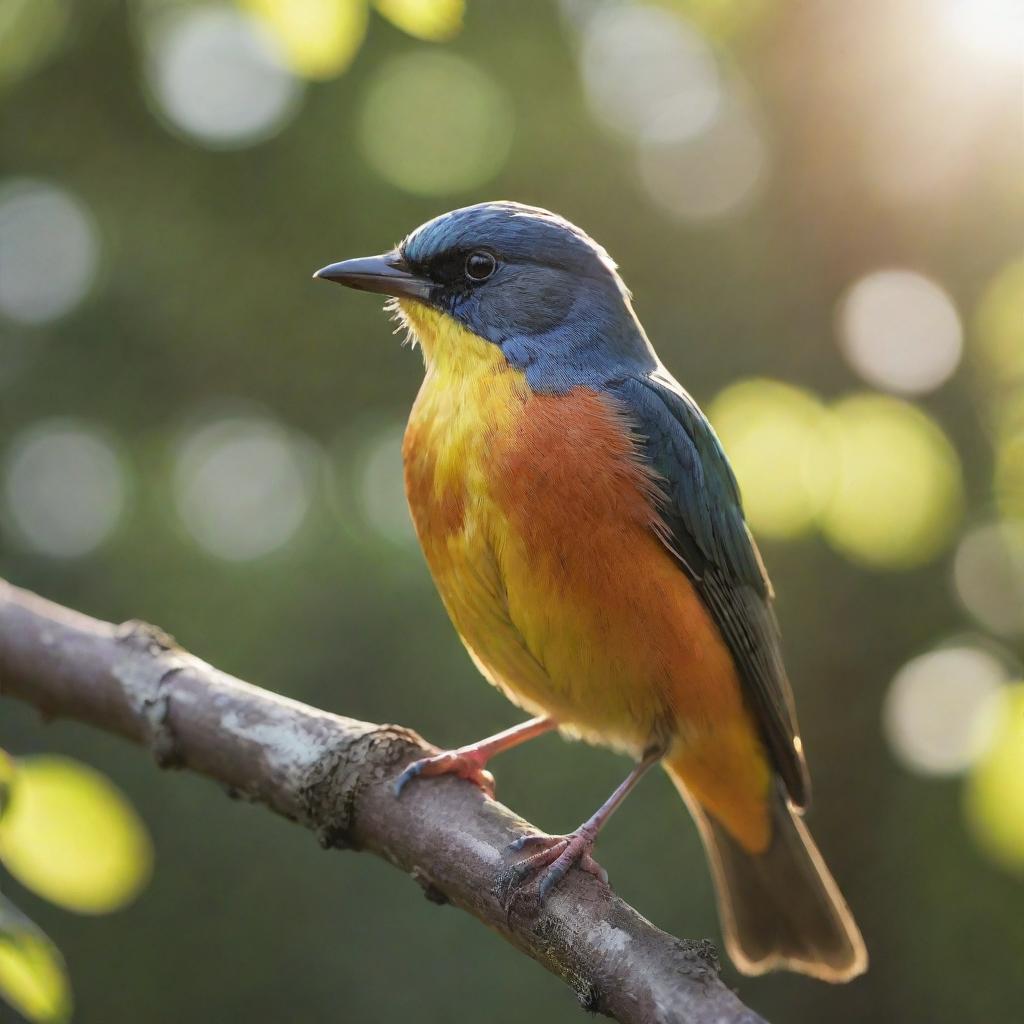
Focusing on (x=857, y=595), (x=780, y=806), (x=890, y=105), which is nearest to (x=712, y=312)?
(x=890, y=105)

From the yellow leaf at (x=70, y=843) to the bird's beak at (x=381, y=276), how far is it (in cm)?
197

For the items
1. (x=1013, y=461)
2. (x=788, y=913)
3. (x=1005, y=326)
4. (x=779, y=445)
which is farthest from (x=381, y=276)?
(x=788, y=913)

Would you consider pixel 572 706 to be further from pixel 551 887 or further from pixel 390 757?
pixel 551 887

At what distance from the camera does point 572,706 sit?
3.74 metres

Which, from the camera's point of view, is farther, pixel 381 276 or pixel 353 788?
pixel 381 276

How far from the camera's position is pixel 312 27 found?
2125mm

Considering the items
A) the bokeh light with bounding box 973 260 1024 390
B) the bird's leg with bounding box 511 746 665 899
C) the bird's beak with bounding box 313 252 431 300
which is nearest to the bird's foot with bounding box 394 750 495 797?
the bird's leg with bounding box 511 746 665 899

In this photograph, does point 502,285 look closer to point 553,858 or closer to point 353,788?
point 353,788

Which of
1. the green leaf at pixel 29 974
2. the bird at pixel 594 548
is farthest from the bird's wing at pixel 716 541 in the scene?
the green leaf at pixel 29 974

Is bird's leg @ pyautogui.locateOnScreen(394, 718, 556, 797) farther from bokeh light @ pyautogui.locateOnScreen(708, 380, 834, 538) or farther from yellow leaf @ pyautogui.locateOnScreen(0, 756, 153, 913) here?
bokeh light @ pyautogui.locateOnScreen(708, 380, 834, 538)

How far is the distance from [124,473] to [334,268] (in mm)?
2907

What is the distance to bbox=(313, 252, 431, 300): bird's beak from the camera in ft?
13.0

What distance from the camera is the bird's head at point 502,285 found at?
13.0ft

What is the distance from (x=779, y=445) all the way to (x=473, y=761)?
1238 mm
